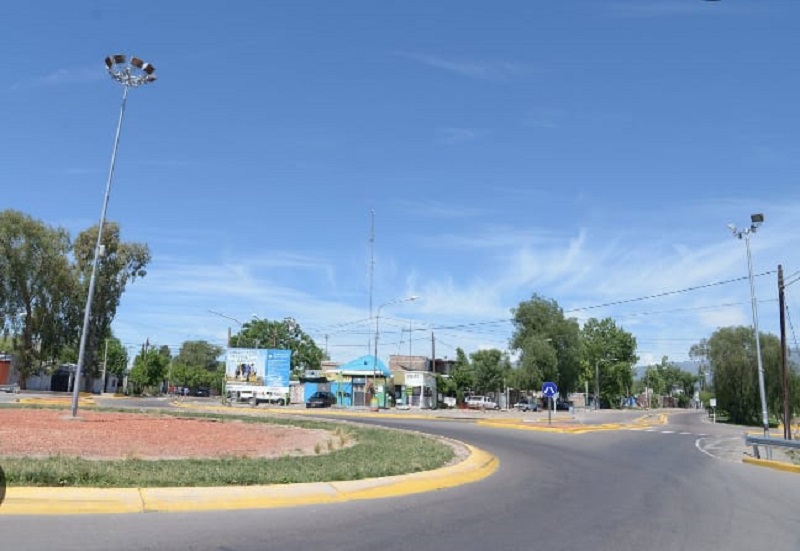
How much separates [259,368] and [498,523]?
195 ft

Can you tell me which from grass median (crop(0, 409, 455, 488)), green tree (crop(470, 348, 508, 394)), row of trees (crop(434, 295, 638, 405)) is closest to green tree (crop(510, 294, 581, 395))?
row of trees (crop(434, 295, 638, 405))

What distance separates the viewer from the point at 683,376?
191 m

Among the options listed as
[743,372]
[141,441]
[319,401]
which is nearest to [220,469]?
[141,441]

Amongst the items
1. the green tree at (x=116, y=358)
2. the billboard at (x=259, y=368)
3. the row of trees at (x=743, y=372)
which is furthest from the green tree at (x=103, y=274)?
the row of trees at (x=743, y=372)

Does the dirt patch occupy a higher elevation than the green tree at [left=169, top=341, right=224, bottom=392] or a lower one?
lower

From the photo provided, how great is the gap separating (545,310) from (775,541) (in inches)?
3731

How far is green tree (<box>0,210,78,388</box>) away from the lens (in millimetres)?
68062

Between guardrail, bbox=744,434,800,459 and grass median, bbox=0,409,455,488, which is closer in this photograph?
grass median, bbox=0,409,455,488

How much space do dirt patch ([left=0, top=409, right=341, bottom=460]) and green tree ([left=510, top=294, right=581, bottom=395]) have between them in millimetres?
70005

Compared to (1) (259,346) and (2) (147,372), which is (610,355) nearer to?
(1) (259,346)

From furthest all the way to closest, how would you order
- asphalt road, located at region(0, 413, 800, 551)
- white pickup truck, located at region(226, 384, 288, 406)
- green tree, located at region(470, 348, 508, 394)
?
green tree, located at region(470, 348, 508, 394)
white pickup truck, located at region(226, 384, 288, 406)
asphalt road, located at region(0, 413, 800, 551)

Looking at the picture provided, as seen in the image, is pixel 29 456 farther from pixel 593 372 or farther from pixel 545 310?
pixel 593 372

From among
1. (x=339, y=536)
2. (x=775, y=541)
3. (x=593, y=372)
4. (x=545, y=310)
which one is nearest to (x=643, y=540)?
(x=775, y=541)

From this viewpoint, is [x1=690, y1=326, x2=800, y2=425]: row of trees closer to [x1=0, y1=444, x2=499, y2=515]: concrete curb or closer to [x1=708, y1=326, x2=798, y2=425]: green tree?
[x1=708, y1=326, x2=798, y2=425]: green tree
